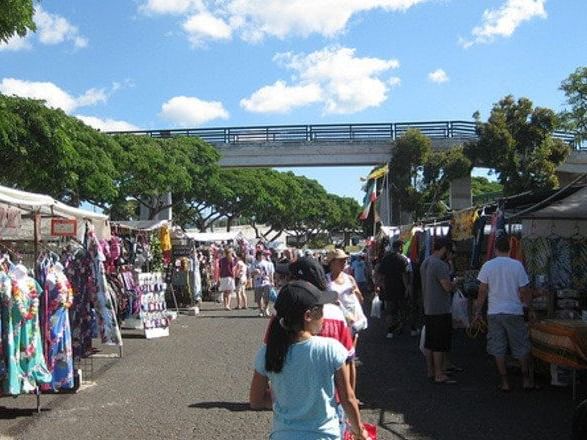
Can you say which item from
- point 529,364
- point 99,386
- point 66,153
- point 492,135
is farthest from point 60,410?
point 492,135

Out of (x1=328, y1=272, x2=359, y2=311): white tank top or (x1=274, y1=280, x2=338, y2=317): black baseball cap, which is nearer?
(x1=274, y1=280, x2=338, y2=317): black baseball cap

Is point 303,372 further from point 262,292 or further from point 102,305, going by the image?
point 262,292

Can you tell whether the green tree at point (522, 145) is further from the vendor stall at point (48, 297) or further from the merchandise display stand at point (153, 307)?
the vendor stall at point (48, 297)

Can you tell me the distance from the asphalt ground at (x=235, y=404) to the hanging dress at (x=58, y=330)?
1.26 feet

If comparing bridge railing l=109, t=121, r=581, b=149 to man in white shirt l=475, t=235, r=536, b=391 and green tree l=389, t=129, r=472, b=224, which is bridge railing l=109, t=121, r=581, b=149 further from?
man in white shirt l=475, t=235, r=536, b=391

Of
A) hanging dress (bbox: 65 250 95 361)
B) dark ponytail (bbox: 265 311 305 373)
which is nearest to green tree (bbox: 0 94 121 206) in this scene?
hanging dress (bbox: 65 250 95 361)

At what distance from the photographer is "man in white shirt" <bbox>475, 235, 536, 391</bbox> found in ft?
26.3

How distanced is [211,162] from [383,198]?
9.82m

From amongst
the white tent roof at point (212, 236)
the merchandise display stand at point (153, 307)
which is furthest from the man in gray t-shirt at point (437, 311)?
the white tent roof at point (212, 236)

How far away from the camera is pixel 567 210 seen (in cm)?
898

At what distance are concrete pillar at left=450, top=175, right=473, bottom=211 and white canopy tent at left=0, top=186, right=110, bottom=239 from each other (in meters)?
25.5

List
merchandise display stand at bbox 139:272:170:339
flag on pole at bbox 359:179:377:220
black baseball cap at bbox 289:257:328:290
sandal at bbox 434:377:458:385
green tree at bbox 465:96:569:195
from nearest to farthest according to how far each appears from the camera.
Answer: black baseball cap at bbox 289:257:328:290, sandal at bbox 434:377:458:385, merchandise display stand at bbox 139:272:170:339, flag on pole at bbox 359:179:377:220, green tree at bbox 465:96:569:195

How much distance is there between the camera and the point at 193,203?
4944 centimetres

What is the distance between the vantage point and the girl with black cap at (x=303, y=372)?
326 cm
